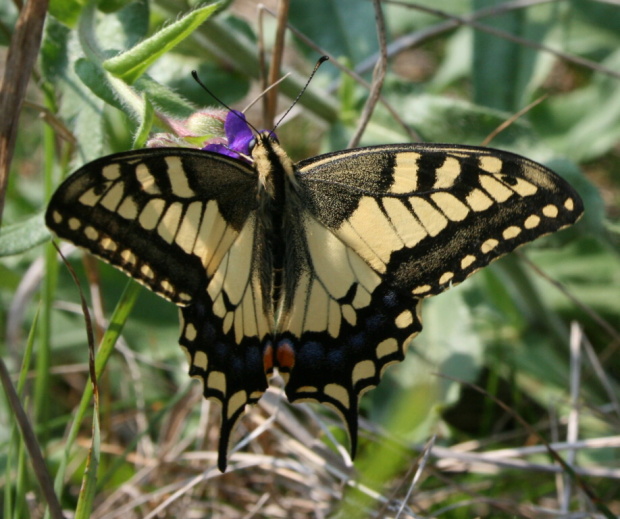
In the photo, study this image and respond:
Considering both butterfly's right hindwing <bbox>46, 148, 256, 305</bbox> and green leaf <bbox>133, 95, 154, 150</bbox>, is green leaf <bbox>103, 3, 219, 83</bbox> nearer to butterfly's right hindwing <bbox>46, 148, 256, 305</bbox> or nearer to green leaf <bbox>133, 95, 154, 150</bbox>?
green leaf <bbox>133, 95, 154, 150</bbox>

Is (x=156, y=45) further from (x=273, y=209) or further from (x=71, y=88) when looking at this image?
(x=71, y=88)

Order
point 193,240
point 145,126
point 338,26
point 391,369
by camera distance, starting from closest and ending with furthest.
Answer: point 145,126, point 193,240, point 391,369, point 338,26

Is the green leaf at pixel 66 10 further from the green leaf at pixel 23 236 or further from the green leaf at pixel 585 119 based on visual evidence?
the green leaf at pixel 585 119

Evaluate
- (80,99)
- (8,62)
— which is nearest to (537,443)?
(80,99)

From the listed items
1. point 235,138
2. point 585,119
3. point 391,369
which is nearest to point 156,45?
point 235,138

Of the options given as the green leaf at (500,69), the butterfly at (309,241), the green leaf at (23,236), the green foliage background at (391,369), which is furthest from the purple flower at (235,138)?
the green leaf at (500,69)

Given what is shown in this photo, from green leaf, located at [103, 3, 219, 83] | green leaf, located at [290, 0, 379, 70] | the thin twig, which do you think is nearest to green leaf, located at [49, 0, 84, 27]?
green leaf, located at [103, 3, 219, 83]
